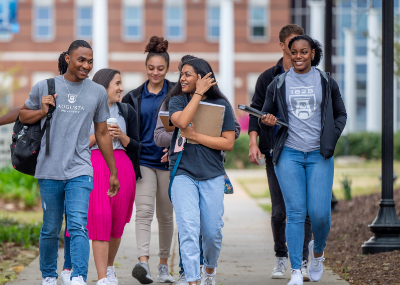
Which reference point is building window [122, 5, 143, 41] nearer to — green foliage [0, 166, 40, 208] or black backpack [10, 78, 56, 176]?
green foliage [0, 166, 40, 208]

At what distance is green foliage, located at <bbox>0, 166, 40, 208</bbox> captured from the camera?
11.2 metres

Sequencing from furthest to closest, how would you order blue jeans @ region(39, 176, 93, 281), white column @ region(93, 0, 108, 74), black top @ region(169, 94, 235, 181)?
white column @ region(93, 0, 108, 74)
black top @ region(169, 94, 235, 181)
blue jeans @ region(39, 176, 93, 281)

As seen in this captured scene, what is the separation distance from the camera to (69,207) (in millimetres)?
4484

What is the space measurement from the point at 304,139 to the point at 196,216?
108cm

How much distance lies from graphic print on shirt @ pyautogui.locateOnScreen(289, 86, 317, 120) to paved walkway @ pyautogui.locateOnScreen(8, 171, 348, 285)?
1.53 meters

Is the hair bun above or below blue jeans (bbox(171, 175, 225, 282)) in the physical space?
above

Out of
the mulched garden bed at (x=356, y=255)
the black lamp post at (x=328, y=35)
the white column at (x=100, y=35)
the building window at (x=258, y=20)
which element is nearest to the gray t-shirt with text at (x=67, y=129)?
the mulched garden bed at (x=356, y=255)

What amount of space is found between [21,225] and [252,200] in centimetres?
534

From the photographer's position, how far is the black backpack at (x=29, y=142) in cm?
442

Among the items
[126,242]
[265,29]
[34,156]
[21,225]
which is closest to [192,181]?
[34,156]

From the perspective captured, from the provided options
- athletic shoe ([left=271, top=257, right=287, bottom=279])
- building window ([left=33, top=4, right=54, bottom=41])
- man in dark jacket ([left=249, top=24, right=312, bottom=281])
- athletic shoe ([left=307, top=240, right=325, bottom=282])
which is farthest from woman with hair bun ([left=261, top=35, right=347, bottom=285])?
building window ([left=33, top=4, right=54, bottom=41])

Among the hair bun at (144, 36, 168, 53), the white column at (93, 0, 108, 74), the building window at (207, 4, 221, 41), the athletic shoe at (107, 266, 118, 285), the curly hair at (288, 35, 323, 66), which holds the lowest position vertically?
the athletic shoe at (107, 266, 118, 285)

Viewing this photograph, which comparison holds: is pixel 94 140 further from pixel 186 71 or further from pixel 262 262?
pixel 262 262

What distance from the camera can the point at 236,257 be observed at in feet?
22.4
